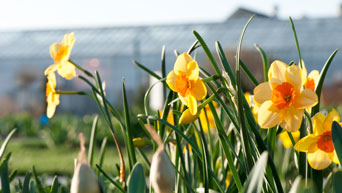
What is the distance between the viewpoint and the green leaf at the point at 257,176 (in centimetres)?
55

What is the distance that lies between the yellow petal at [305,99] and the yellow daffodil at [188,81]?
0.16 metres

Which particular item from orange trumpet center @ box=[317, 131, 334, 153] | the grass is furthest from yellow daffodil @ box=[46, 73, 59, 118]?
the grass

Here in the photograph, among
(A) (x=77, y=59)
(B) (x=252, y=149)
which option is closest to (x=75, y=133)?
(B) (x=252, y=149)

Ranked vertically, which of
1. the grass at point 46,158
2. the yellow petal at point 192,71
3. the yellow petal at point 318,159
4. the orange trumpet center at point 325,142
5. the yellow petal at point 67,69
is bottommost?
the grass at point 46,158

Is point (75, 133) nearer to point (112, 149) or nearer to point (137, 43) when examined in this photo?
point (112, 149)

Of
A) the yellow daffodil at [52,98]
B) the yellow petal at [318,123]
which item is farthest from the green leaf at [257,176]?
the yellow daffodil at [52,98]

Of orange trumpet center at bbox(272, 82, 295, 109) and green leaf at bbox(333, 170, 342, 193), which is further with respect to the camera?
orange trumpet center at bbox(272, 82, 295, 109)

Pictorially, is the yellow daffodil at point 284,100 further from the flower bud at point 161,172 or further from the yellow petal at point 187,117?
the flower bud at point 161,172

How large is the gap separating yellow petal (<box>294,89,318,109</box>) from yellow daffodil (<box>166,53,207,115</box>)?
16 cm

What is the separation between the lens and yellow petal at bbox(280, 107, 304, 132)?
76 centimetres

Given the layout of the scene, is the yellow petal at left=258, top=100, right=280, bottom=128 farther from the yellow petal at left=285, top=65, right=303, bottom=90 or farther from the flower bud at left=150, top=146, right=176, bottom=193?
the flower bud at left=150, top=146, right=176, bottom=193

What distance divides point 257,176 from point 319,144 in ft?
1.11

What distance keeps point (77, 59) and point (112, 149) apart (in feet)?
34.6

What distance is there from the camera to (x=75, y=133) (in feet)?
24.6
